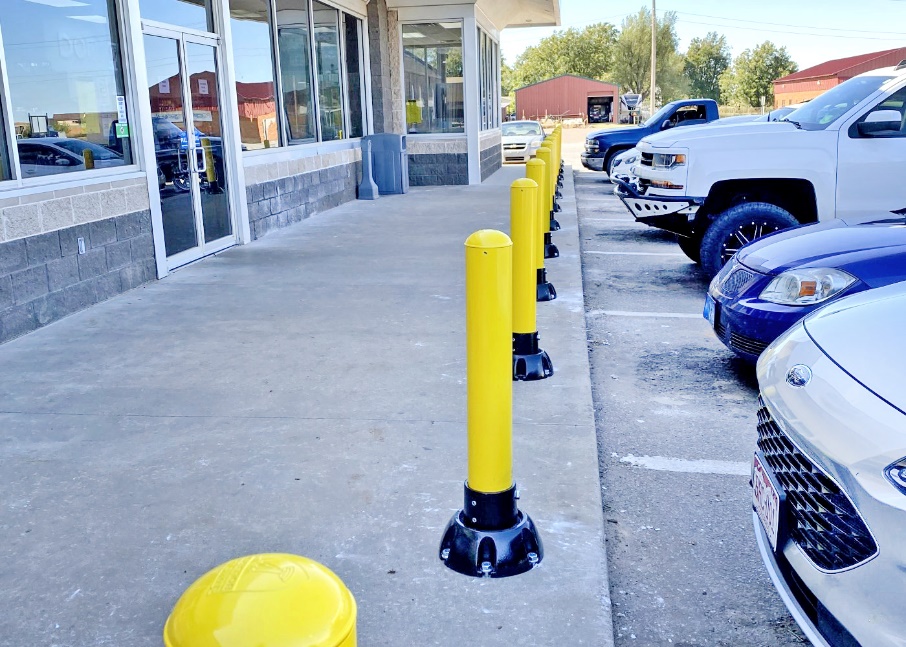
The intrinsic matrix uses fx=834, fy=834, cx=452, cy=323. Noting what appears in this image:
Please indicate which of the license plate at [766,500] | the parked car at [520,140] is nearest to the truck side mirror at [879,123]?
the license plate at [766,500]

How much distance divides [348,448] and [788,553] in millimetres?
2179

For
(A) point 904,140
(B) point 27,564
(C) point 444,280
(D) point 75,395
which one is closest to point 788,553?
(B) point 27,564

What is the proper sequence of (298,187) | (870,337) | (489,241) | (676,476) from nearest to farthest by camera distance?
1. (870,337)
2. (489,241)
3. (676,476)
4. (298,187)

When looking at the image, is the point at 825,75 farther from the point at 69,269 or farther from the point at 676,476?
the point at 676,476

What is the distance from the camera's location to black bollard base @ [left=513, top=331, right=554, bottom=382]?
486 centimetres

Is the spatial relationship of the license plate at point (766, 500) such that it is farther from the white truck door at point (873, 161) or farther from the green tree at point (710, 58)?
the green tree at point (710, 58)

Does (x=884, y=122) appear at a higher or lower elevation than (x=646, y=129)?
lower

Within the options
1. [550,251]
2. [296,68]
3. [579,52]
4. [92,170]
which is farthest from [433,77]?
[579,52]

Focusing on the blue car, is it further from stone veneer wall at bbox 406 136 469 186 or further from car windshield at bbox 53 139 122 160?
stone veneer wall at bbox 406 136 469 186

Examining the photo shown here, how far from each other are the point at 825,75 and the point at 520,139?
148 ft

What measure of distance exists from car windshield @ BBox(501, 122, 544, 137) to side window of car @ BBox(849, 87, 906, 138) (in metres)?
21.1

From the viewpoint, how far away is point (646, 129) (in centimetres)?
1800

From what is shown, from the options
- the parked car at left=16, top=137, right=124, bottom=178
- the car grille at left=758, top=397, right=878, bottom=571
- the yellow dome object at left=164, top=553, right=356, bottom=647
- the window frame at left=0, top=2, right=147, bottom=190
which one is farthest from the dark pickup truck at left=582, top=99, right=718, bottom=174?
the yellow dome object at left=164, top=553, right=356, bottom=647

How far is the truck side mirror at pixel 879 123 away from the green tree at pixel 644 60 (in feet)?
287
